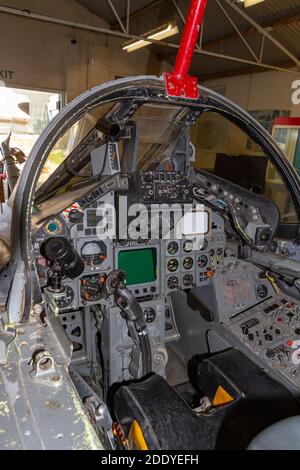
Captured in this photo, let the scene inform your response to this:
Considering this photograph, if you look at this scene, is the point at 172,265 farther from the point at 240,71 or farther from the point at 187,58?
the point at 240,71

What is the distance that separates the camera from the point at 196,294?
2965 mm

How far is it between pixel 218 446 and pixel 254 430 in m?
0.30

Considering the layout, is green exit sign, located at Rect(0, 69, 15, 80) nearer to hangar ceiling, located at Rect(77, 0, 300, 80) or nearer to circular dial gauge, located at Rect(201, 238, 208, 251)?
hangar ceiling, located at Rect(77, 0, 300, 80)

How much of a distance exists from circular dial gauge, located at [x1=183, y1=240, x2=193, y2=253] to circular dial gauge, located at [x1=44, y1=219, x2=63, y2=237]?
0.98 m

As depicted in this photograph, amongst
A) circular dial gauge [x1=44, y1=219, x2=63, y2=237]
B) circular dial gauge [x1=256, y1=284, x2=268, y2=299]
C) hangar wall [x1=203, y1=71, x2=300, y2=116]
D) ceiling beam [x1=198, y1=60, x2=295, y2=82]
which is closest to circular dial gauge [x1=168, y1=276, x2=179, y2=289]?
circular dial gauge [x1=256, y1=284, x2=268, y2=299]

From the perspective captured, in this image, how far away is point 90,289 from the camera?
2.31 m

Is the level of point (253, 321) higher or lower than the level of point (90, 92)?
lower

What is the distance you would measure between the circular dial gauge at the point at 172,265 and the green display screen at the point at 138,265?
12 centimetres

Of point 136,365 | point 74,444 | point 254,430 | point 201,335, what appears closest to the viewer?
point 74,444

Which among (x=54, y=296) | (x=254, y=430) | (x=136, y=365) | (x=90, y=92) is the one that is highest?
(x=90, y=92)

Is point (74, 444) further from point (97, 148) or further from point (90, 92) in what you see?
point (97, 148)

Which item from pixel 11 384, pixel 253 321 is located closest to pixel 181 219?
pixel 253 321

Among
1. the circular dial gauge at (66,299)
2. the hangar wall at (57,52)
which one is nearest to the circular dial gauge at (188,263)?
the circular dial gauge at (66,299)

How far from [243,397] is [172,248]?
3.69 feet
